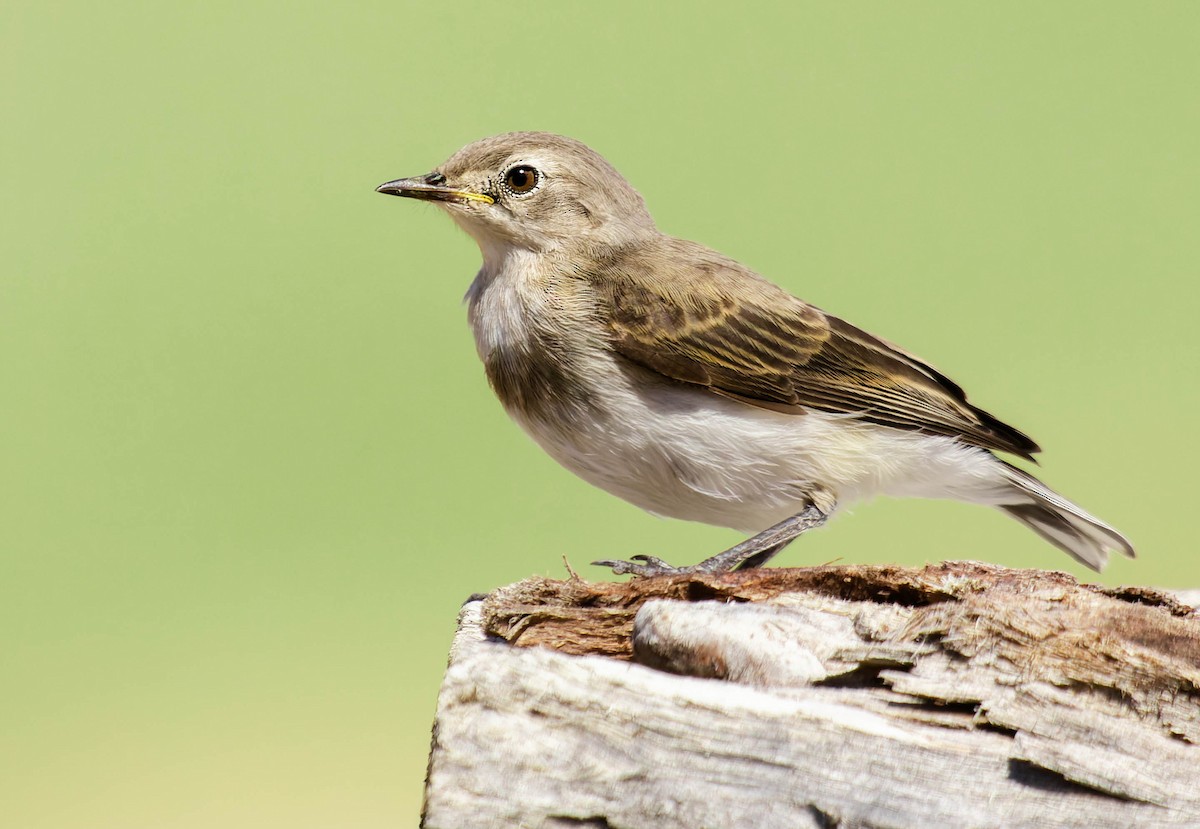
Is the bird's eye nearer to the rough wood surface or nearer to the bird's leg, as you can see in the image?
the bird's leg

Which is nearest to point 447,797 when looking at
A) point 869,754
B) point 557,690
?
point 557,690

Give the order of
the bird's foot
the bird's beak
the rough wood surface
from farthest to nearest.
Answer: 1. the bird's beak
2. the bird's foot
3. the rough wood surface

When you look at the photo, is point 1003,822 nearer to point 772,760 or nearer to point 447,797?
point 772,760

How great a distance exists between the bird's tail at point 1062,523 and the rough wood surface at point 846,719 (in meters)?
2.24

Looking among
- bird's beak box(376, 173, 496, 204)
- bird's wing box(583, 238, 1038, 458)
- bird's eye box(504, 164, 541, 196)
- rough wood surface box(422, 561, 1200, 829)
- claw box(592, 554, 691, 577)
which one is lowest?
rough wood surface box(422, 561, 1200, 829)

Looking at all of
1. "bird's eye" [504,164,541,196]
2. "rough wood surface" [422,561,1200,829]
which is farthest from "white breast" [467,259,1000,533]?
"rough wood surface" [422,561,1200,829]

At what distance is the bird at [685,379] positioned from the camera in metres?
5.62

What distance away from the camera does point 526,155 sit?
20.6ft

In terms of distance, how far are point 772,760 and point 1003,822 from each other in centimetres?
66

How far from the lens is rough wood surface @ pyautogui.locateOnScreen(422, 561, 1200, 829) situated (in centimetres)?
346

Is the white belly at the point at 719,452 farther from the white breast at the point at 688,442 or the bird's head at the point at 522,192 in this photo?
the bird's head at the point at 522,192

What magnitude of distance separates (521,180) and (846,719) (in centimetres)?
360

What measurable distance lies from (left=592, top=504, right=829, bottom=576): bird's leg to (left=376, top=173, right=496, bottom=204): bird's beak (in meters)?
2.06

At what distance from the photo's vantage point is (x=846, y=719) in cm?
359
